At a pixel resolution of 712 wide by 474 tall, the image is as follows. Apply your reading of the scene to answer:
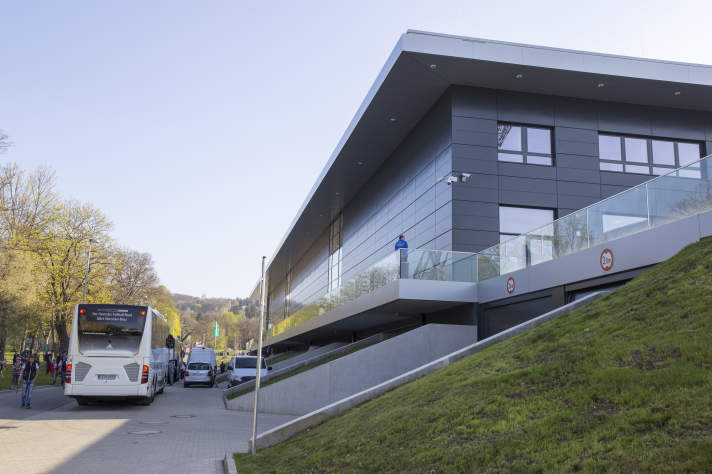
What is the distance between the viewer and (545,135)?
26891mm

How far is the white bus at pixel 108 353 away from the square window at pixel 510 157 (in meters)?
15.5

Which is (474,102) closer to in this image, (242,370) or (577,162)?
(577,162)

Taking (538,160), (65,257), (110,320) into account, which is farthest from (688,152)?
(65,257)

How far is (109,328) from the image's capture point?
68.8 feet

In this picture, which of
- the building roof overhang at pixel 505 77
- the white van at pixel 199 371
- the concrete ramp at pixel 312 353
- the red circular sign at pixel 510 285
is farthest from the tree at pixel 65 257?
the red circular sign at pixel 510 285

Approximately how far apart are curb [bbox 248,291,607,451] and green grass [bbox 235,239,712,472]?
399 mm

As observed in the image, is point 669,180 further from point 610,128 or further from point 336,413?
point 610,128

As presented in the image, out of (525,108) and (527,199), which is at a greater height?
(525,108)

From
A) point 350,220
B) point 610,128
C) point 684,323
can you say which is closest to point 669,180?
point 684,323

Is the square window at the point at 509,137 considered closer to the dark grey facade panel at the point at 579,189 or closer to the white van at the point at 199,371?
the dark grey facade panel at the point at 579,189

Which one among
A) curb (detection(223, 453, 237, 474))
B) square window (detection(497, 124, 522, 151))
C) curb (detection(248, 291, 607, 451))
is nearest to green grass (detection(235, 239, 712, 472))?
curb (detection(223, 453, 237, 474))

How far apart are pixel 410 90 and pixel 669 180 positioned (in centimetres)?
1498

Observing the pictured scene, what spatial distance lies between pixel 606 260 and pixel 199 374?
33.0 metres

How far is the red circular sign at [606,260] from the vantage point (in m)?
14.3
